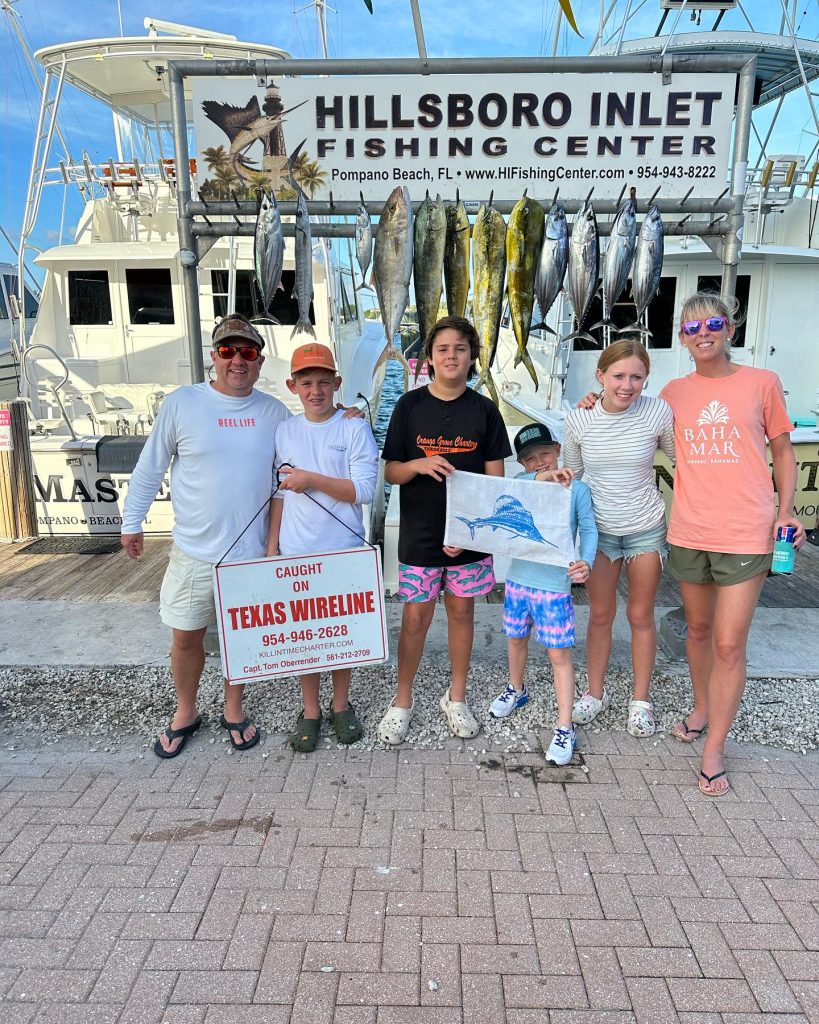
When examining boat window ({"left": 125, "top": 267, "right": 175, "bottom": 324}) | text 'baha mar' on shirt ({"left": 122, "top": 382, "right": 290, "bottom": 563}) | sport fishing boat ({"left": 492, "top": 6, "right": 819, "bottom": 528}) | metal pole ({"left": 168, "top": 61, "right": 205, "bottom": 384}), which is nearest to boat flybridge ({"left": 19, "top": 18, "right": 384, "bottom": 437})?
boat window ({"left": 125, "top": 267, "right": 175, "bottom": 324})

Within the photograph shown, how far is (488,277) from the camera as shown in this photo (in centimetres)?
345

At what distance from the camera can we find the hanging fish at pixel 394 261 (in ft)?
11.1

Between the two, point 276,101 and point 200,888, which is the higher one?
point 276,101

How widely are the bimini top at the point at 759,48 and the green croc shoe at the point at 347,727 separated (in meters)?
10.0

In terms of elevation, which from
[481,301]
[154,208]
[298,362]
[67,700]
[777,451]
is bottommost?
[67,700]

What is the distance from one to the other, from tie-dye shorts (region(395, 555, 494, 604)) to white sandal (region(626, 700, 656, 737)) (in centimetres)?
104

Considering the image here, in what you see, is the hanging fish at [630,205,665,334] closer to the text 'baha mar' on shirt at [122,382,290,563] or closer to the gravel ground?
the text 'baha mar' on shirt at [122,382,290,563]

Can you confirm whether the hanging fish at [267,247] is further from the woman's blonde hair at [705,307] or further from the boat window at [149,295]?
the boat window at [149,295]

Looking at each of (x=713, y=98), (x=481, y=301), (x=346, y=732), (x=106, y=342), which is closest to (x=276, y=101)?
(x=481, y=301)

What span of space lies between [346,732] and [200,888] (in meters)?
1.05

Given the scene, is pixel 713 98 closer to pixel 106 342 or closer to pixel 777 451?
pixel 777 451

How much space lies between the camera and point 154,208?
33.8ft

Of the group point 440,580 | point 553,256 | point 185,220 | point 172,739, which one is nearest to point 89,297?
point 185,220

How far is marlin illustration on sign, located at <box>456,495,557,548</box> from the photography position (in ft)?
10.4
